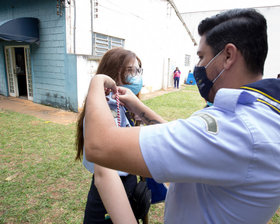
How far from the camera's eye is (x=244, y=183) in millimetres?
604

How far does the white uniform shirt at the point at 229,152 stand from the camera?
1.90 ft

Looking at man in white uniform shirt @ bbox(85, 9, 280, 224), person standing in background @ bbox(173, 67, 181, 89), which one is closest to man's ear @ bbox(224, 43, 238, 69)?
man in white uniform shirt @ bbox(85, 9, 280, 224)

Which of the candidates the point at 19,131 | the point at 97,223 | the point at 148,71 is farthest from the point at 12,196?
the point at 148,71

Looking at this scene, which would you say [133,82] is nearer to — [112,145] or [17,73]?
[112,145]

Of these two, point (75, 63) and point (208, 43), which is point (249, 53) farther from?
point (75, 63)

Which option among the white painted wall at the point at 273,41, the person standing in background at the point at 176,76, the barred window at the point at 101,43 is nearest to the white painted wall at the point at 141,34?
the barred window at the point at 101,43

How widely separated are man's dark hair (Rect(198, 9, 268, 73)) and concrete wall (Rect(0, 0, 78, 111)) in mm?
6046

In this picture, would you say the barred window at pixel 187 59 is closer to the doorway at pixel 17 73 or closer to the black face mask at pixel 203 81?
the doorway at pixel 17 73

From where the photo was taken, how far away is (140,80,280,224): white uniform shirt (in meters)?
0.58

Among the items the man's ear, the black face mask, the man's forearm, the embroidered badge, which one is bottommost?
the man's forearm

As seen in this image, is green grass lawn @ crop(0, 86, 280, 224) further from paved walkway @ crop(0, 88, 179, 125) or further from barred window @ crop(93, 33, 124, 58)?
barred window @ crop(93, 33, 124, 58)

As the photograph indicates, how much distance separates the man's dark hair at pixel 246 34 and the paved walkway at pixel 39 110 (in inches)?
210

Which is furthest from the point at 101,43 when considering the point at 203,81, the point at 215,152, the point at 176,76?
the point at 176,76

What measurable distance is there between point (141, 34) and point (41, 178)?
28.9 feet
